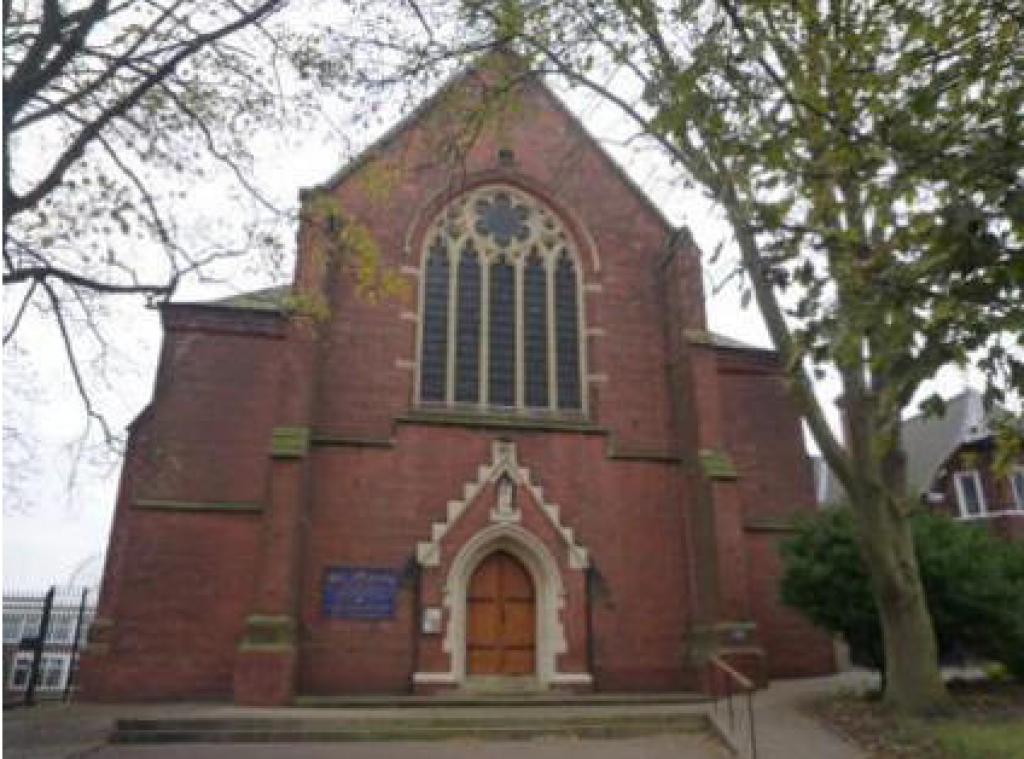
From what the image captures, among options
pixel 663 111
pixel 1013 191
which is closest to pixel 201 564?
pixel 663 111

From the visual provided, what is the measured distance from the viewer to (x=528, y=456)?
15.6 metres

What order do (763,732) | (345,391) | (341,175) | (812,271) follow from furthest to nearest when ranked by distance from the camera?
(341,175) < (345,391) < (763,732) < (812,271)

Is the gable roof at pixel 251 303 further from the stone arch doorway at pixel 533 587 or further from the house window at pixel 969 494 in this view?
the house window at pixel 969 494

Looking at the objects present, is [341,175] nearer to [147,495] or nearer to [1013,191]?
[147,495]

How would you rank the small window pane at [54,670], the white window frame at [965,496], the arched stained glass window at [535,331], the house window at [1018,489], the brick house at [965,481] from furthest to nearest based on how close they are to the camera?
the small window pane at [54,670] < the white window frame at [965,496] < the house window at [1018,489] < the brick house at [965,481] < the arched stained glass window at [535,331]

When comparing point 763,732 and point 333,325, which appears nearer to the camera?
point 763,732

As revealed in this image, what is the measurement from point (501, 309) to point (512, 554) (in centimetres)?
516

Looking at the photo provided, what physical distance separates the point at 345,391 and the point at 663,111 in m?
10.2

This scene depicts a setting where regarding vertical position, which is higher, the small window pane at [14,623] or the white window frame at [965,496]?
the white window frame at [965,496]

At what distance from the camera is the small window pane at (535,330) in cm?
1655

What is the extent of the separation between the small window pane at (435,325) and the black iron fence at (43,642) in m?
7.61

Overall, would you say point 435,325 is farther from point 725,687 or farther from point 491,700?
point 725,687

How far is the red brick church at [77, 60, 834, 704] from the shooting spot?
13750 mm

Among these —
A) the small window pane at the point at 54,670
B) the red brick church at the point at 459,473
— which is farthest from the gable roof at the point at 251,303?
the small window pane at the point at 54,670
